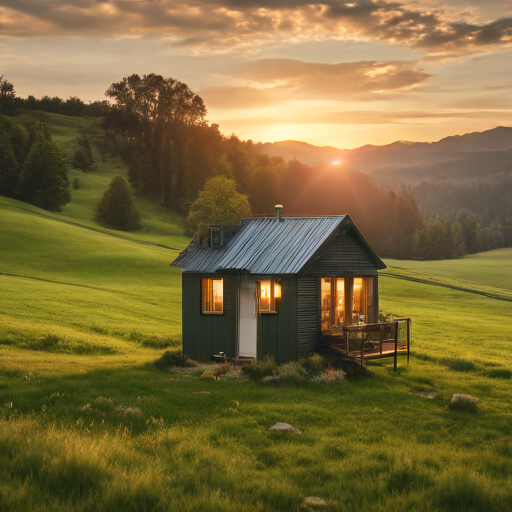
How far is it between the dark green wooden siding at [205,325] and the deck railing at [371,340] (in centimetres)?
404

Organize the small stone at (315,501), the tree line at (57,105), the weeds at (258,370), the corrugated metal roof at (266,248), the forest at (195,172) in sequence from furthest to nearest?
the tree line at (57,105) < the forest at (195,172) < the corrugated metal roof at (266,248) < the weeds at (258,370) < the small stone at (315,501)

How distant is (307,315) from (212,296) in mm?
4314

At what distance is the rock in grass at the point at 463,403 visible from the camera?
1499 cm

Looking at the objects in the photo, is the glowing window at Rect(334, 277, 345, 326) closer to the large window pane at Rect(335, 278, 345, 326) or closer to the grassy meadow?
the large window pane at Rect(335, 278, 345, 326)

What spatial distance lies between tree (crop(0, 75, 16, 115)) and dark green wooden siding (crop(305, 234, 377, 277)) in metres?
147

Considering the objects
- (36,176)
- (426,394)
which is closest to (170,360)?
(426,394)

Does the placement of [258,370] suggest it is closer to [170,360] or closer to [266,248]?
[170,360]

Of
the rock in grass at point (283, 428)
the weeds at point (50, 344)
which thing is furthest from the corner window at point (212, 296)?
the rock in grass at point (283, 428)

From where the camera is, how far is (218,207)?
80812 mm

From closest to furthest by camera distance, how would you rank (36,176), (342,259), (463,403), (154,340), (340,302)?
(463,403), (342,259), (340,302), (154,340), (36,176)

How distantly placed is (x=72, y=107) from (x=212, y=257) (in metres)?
162

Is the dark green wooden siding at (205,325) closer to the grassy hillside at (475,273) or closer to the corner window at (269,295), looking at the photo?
the corner window at (269,295)

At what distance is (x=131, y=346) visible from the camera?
89.8 feet

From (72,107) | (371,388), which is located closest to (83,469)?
(371,388)
